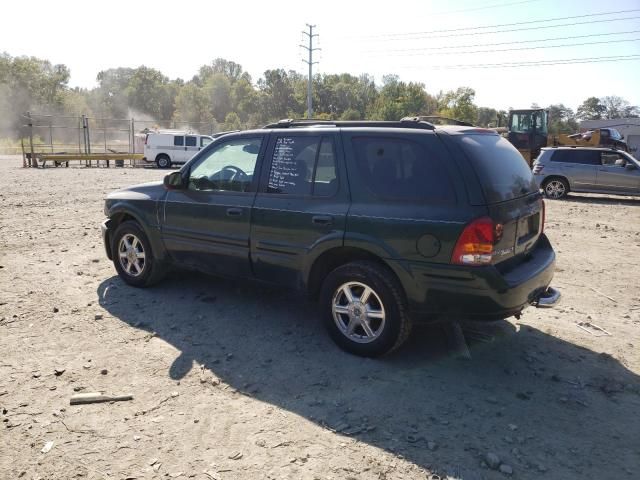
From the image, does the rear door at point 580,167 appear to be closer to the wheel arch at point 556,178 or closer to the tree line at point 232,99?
the wheel arch at point 556,178

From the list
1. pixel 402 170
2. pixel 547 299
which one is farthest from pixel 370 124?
pixel 547 299

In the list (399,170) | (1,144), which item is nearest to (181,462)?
(399,170)

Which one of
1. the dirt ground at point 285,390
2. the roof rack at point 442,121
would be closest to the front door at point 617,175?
the dirt ground at point 285,390

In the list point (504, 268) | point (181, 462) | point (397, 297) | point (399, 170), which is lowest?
point (181, 462)

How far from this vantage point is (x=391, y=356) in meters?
4.09

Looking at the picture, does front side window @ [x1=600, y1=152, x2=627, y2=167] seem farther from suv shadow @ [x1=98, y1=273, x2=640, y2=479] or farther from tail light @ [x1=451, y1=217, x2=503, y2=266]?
tail light @ [x1=451, y1=217, x2=503, y2=266]

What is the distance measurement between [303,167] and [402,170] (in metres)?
0.94

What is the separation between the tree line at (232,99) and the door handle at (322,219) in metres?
62.8

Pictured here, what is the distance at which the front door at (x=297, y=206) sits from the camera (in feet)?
13.5

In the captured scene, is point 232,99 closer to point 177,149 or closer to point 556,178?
point 177,149

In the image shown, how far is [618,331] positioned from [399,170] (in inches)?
107

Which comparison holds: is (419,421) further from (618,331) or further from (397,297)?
(618,331)

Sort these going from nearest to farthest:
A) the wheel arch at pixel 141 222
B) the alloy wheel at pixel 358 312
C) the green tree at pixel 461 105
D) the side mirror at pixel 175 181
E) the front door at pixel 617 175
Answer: the alloy wheel at pixel 358 312 → the side mirror at pixel 175 181 → the wheel arch at pixel 141 222 → the front door at pixel 617 175 → the green tree at pixel 461 105

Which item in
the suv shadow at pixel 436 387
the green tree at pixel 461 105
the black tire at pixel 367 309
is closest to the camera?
the suv shadow at pixel 436 387
